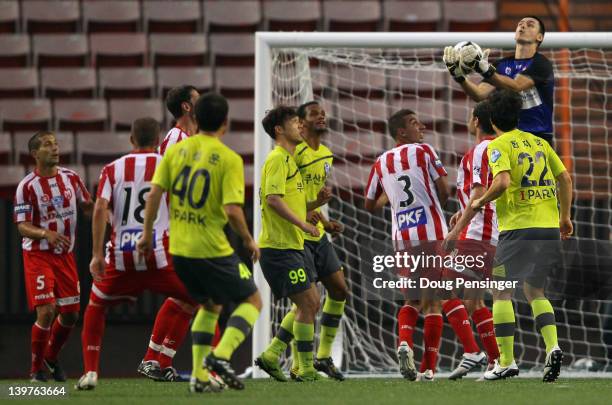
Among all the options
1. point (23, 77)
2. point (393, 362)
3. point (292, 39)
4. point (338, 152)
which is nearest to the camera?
point (292, 39)

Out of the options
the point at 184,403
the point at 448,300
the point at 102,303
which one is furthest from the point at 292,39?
the point at 184,403

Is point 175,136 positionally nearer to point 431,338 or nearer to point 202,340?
point 202,340

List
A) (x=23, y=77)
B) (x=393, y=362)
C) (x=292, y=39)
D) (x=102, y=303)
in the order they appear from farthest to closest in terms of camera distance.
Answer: (x=23, y=77)
(x=393, y=362)
(x=292, y=39)
(x=102, y=303)

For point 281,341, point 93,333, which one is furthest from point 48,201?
point 281,341

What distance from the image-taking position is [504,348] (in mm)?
6613

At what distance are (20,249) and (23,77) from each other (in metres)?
3.33

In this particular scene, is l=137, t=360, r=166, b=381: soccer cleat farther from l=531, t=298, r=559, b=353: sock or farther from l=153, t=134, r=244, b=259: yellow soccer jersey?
l=531, t=298, r=559, b=353: sock

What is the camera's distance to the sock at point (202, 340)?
220 inches

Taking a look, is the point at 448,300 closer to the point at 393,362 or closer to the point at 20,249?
the point at 393,362

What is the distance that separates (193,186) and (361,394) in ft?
4.26

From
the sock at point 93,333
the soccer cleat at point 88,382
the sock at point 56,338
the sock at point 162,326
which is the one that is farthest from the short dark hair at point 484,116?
the sock at point 56,338

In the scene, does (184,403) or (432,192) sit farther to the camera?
(432,192)

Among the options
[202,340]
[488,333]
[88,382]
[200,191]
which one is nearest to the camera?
[200,191]

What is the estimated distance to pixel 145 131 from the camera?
6379 mm
